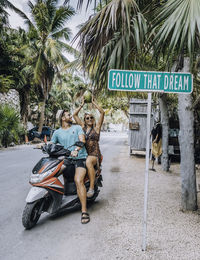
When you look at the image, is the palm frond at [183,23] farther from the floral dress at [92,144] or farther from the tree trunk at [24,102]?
the tree trunk at [24,102]

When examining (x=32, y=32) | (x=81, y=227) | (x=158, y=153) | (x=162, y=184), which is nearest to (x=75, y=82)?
(x=32, y=32)

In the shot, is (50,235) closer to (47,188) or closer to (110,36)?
(47,188)

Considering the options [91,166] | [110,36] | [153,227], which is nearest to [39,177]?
[91,166]

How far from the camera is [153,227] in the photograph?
351cm

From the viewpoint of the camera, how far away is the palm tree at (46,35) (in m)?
18.9

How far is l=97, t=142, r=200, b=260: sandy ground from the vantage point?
9.11 feet

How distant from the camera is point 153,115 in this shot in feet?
40.7

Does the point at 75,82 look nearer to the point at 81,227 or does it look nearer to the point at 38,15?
the point at 38,15

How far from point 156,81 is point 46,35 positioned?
19.6 metres

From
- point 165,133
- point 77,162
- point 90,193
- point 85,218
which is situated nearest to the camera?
point 85,218

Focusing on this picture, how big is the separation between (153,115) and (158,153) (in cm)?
340

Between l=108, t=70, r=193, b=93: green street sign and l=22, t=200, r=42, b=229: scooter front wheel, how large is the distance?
6.76ft

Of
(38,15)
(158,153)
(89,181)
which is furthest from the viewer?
(38,15)

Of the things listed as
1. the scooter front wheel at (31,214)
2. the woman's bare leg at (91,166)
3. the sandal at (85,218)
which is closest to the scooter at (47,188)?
the scooter front wheel at (31,214)
